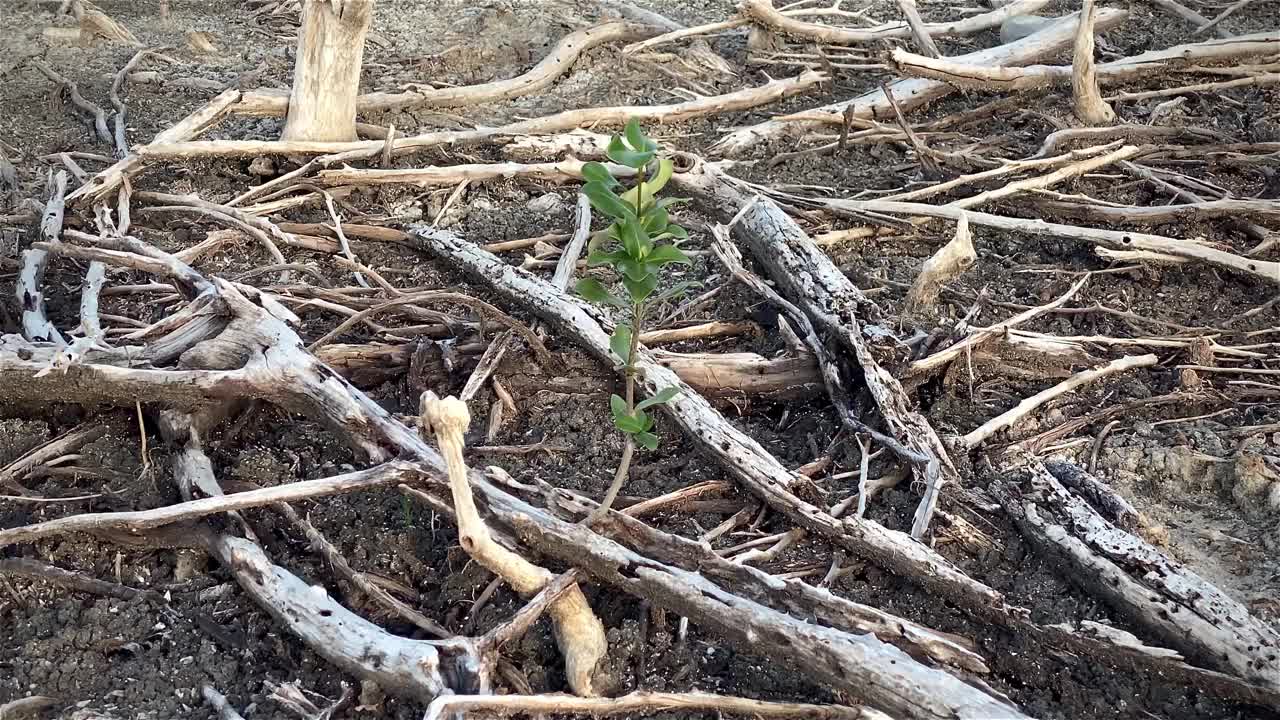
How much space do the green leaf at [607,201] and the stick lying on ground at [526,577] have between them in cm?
47

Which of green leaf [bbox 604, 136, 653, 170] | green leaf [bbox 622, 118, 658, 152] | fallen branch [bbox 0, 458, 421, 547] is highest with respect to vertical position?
green leaf [bbox 622, 118, 658, 152]

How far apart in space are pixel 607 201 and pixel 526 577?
76 centimetres

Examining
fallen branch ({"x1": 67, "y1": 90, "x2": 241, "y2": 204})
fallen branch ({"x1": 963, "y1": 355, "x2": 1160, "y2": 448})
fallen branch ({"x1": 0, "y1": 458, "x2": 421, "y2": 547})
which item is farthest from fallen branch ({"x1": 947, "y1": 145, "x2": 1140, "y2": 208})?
fallen branch ({"x1": 67, "y1": 90, "x2": 241, "y2": 204})

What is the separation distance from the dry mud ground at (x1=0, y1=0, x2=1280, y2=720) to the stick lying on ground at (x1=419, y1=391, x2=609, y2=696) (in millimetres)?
60

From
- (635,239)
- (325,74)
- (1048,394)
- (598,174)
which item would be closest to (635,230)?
(635,239)

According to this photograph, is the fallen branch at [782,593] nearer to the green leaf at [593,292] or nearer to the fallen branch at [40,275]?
the green leaf at [593,292]

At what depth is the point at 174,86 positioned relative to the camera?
16.6 ft

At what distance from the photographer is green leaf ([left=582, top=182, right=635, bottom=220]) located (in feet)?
7.23

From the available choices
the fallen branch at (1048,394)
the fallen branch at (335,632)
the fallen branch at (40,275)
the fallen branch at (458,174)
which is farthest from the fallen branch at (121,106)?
the fallen branch at (1048,394)

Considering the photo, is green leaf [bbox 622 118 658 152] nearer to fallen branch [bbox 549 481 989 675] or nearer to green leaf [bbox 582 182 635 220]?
green leaf [bbox 582 182 635 220]

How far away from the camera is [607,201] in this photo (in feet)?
7.25

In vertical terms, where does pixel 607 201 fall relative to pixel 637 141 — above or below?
below

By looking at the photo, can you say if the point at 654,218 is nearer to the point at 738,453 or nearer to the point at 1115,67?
the point at 738,453

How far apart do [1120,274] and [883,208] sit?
2.53 ft
